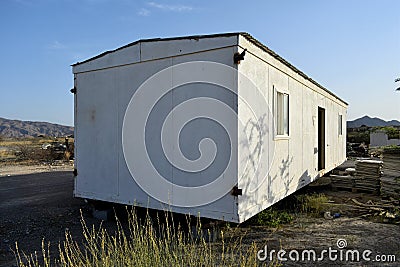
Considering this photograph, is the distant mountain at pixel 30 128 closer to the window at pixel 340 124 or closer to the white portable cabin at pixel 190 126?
the window at pixel 340 124

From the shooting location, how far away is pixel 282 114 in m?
6.36

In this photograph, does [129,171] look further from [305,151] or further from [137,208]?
[305,151]

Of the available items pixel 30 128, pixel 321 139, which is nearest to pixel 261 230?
pixel 321 139

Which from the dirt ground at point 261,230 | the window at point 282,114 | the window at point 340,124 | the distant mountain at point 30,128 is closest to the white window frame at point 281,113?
the window at point 282,114

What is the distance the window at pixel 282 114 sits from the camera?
20.4ft

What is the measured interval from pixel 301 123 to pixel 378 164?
301 cm

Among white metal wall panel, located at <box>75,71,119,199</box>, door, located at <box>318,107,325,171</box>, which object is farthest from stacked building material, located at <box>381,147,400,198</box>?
white metal wall panel, located at <box>75,71,119,199</box>

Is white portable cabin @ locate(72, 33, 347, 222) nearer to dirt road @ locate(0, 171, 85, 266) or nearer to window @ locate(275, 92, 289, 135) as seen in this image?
window @ locate(275, 92, 289, 135)

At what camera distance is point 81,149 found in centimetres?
674

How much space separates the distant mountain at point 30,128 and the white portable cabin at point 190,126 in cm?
8807

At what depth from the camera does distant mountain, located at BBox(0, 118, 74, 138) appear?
294ft

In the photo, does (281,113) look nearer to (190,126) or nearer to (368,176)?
(190,126)

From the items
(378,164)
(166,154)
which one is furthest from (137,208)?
(378,164)

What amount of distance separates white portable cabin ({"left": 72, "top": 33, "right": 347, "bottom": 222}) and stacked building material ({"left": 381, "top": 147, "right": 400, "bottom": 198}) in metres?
2.57
